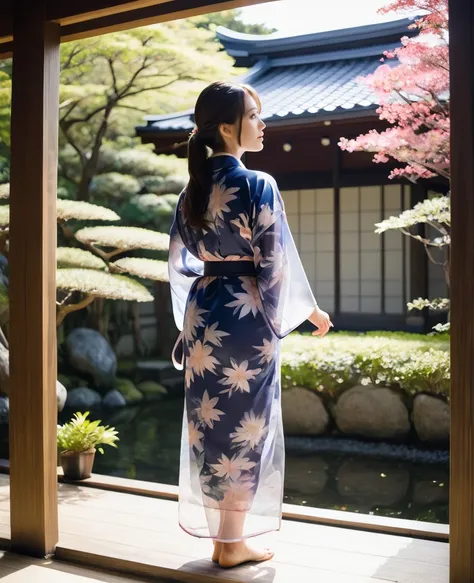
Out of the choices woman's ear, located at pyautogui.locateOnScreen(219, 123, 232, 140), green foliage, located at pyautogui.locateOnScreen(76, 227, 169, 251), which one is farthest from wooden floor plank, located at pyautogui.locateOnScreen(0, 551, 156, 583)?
green foliage, located at pyautogui.locateOnScreen(76, 227, 169, 251)

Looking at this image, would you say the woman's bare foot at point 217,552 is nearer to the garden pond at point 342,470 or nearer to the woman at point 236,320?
the woman at point 236,320

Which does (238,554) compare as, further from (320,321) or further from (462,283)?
(462,283)

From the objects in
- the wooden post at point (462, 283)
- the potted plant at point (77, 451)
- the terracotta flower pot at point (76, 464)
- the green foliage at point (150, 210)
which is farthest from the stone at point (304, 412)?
the wooden post at point (462, 283)

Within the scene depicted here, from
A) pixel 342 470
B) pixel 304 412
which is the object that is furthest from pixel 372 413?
pixel 342 470

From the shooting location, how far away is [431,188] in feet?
Answer: 28.6

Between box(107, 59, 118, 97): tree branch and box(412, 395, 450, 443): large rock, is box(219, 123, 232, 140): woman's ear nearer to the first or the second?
box(412, 395, 450, 443): large rock

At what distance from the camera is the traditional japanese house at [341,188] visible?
8.62 meters

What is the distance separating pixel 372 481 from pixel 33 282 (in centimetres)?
367

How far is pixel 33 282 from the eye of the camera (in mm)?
3150

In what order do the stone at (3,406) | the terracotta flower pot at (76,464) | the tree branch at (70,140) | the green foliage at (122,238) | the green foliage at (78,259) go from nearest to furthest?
1. the terracotta flower pot at (76,464)
2. the green foliage at (122,238)
3. the green foliage at (78,259)
4. the stone at (3,406)
5. the tree branch at (70,140)

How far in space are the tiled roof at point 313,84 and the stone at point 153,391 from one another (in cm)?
330

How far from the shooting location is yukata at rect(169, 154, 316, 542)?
274cm

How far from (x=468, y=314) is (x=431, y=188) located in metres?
6.63

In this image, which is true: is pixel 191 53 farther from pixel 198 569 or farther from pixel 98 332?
pixel 198 569
